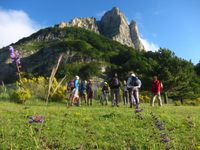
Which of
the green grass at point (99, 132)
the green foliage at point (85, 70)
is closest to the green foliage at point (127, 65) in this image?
the green foliage at point (85, 70)

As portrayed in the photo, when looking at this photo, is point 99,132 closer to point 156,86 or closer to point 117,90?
point 156,86

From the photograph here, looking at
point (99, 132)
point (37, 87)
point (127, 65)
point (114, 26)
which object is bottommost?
point (99, 132)

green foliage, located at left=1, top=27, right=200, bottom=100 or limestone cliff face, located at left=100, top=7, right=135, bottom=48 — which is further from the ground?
limestone cliff face, located at left=100, top=7, right=135, bottom=48

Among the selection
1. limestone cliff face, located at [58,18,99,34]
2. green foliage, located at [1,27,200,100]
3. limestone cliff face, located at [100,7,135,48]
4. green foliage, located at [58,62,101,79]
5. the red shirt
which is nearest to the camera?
the red shirt

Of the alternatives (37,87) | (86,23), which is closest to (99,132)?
(37,87)

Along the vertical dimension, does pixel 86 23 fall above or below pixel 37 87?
above

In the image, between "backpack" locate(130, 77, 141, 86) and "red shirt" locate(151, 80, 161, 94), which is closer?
"backpack" locate(130, 77, 141, 86)

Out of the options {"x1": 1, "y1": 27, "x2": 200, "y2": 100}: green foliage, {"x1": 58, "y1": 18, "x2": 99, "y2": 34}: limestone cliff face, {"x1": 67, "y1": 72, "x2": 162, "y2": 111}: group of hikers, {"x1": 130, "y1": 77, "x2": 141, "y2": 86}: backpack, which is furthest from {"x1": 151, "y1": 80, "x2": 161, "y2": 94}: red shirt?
{"x1": 58, "y1": 18, "x2": 99, "y2": 34}: limestone cliff face

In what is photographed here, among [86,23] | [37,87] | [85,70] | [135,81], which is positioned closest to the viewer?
[135,81]

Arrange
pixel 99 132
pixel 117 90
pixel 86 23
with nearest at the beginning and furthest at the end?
1. pixel 99 132
2. pixel 117 90
3. pixel 86 23

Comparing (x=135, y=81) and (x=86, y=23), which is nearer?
(x=135, y=81)

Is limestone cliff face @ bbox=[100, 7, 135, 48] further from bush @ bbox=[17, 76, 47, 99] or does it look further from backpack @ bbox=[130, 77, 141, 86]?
backpack @ bbox=[130, 77, 141, 86]

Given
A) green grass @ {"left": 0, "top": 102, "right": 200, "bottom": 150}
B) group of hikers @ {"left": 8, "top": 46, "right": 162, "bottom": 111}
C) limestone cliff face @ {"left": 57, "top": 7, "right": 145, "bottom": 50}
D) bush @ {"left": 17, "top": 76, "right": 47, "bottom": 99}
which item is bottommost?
green grass @ {"left": 0, "top": 102, "right": 200, "bottom": 150}

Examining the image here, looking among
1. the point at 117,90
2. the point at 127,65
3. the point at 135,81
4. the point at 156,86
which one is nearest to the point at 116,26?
the point at 127,65
